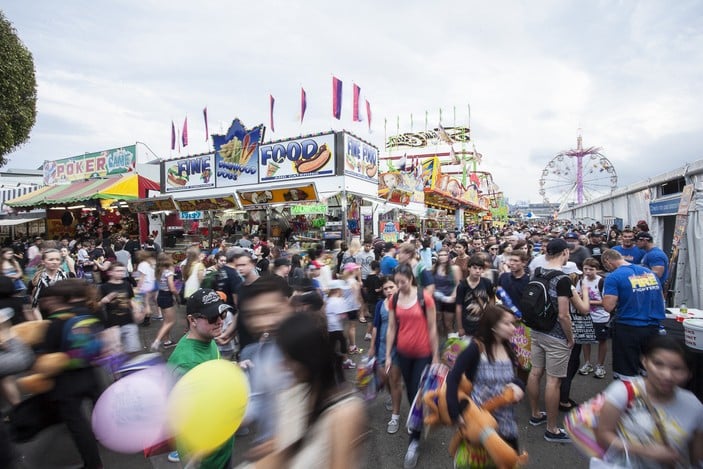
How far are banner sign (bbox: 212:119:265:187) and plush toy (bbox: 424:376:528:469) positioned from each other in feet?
52.2

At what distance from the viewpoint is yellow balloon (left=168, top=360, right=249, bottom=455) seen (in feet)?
5.43

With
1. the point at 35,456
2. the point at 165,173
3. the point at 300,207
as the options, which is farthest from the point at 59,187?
the point at 35,456

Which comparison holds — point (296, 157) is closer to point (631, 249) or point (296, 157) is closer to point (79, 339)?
point (631, 249)

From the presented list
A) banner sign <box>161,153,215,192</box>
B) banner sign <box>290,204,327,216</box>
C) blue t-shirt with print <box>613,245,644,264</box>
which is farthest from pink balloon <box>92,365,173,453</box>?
banner sign <box>161,153,215,192</box>

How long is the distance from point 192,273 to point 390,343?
3764 mm

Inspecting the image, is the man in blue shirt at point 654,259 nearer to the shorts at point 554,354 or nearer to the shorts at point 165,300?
the shorts at point 554,354

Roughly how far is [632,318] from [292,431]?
402cm

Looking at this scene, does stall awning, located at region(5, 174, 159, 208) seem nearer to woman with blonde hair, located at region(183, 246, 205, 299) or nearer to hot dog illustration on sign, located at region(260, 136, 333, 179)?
hot dog illustration on sign, located at region(260, 136, 333, 179)

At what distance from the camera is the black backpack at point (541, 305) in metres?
3.42

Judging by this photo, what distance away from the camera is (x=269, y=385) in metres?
1.92

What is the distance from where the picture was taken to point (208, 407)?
5.47 feet

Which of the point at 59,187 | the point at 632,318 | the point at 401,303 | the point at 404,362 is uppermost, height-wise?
the point at 59,187

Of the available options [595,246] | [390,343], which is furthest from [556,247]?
[595,246]

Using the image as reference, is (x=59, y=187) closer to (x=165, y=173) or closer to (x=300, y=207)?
(x=165, y=173)
